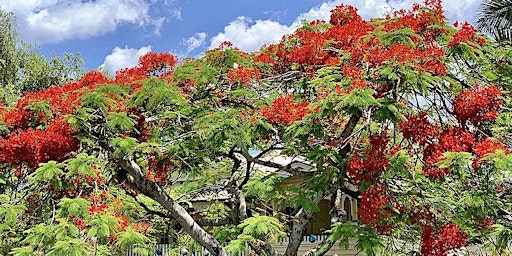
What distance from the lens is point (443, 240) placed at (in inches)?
259

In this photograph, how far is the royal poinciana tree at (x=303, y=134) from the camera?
21.3 ft

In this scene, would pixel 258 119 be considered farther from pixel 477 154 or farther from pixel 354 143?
pixel 477 154

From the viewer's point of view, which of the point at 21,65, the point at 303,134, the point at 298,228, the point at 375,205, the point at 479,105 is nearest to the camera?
the point at 479,105

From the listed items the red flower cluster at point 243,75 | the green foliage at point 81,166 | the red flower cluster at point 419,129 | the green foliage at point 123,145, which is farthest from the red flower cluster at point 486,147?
the green foliage at point 81,166

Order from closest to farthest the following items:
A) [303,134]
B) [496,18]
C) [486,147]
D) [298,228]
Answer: [486,147], [303,134], [298,228], [496,18]

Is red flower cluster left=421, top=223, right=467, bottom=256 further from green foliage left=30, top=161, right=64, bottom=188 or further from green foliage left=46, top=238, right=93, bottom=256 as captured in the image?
green foliage left=30, top=161, right=64, bottom=188

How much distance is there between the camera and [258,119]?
7.03 metres

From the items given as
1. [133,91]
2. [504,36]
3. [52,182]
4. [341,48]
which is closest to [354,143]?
[341,48]

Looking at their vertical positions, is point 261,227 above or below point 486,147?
below

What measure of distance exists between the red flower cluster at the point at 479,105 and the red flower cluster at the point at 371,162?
0.84 meters

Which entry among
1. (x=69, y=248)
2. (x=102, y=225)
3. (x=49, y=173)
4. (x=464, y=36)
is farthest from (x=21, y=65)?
(x=464, y=36)

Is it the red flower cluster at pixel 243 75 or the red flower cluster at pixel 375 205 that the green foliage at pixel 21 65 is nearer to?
the red flower cluster at pixel 243 75

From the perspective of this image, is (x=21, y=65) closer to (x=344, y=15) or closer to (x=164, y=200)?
(x=164, y=200)

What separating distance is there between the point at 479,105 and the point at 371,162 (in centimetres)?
121
